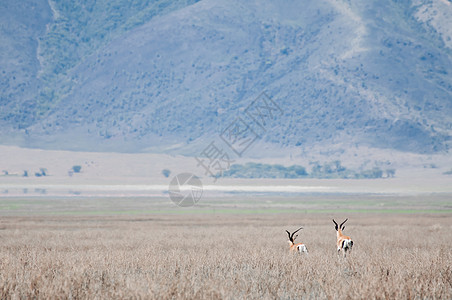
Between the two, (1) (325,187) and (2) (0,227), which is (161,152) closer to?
(1) (325,187)

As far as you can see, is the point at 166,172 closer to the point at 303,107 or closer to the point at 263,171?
the point at 263,171

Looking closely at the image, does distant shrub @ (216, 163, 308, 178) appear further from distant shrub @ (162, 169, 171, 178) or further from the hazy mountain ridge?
the hazy mountain ridge

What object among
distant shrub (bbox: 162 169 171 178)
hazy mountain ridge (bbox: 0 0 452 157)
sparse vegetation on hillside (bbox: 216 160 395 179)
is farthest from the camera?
Result: hazy mountain ridge (bbox: 0 0 452 157)

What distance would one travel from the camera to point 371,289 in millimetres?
11445

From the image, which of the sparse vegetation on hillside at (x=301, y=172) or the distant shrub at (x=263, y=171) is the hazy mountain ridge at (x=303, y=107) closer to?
the sparse vegetation on hillside at (x=301, y=172)

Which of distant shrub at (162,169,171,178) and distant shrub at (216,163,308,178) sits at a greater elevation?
distant shrub at (162,169,171,178)

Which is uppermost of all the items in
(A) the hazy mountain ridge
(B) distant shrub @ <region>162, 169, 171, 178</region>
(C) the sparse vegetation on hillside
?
(A) the hazy mountain ridge

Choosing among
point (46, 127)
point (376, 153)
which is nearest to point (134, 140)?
point (46, 127)

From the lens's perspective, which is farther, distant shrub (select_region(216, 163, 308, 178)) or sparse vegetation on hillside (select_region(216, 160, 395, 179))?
sparse vegetation on hillside (select_region(216, 160, 395, 179))

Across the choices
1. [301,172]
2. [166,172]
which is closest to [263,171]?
[301,172]

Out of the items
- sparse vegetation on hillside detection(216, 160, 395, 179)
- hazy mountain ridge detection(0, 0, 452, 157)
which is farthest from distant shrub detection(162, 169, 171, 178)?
hazy mountain ridge detection(0, 0, 452, 157)

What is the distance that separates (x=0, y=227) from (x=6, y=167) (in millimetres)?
105884

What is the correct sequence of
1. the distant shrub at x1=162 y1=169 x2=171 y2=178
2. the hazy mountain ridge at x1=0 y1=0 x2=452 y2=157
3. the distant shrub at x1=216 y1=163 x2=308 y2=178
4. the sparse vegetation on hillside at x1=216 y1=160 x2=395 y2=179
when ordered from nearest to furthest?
the distant shrub at x1=162 y1=169 x2=171 y2=178
the distant shrub at x1=216 y1=163 x2=308 y2=178
the sparse vegetation on hillside at x1=216 y1=160 x2=395 y2=179
the hazy mountain ridge at x1=0 y1=0 x2=452 y2=157

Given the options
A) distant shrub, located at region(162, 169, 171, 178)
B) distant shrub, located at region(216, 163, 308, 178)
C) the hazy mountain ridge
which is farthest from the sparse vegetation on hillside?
the hazy mountain ridge
